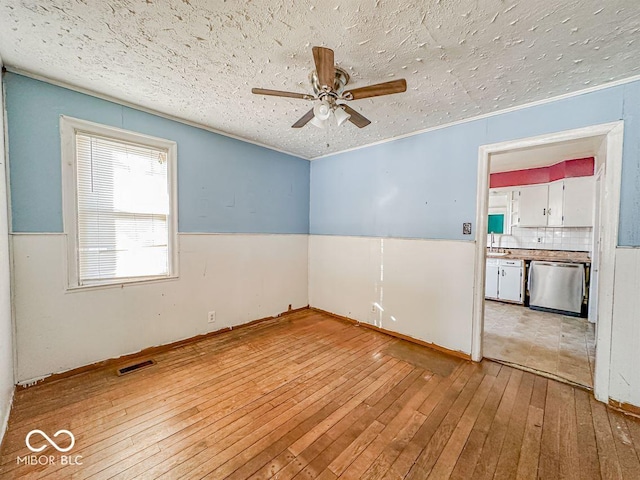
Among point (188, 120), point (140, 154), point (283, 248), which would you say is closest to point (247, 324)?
point (283, 248)

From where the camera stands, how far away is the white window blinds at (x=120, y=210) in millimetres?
2291

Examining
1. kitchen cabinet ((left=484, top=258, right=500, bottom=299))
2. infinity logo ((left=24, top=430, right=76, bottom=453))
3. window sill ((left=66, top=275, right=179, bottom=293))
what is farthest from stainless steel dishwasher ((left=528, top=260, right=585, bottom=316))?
infinity logo ((left=24, top=430, right=76, bottom=453))

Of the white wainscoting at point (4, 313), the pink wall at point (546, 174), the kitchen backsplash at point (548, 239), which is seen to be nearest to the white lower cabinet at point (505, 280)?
the kitchen backsplash at point (548, 239)

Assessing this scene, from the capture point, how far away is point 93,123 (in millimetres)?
2279

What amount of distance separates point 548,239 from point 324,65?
17.5ft

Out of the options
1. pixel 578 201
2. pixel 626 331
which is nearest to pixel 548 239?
pixel 578 201

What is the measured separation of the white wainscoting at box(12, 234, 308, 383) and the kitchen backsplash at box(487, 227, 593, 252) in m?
4.30

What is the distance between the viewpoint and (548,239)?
4.65 meters

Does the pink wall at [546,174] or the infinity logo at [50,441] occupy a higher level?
the pink wall at [546,174]

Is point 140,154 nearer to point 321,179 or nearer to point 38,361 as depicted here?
point 38,361

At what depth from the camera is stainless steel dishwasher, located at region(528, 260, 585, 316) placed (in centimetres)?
392

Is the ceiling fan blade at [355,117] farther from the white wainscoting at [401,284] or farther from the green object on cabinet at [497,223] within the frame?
the green object on cabinet at [497,223]

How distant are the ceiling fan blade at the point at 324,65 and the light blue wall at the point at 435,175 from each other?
1787 mm

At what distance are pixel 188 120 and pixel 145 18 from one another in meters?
1.49
